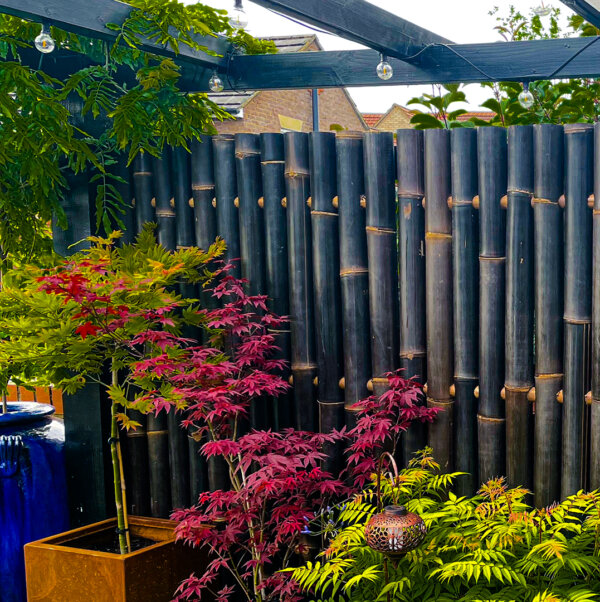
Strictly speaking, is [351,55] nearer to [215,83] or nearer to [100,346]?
[215,83]

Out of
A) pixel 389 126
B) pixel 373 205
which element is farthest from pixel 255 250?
pixel 389 126

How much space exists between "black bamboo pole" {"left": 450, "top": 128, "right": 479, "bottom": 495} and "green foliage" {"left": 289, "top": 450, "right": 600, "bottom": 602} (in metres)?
0.37

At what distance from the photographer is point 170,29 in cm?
383

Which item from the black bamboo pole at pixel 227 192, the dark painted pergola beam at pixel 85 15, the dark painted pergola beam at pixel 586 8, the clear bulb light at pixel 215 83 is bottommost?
the black bamboo pole at pixel 227 192

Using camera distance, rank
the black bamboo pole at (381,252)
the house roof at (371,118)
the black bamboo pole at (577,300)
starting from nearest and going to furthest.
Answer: the black bamboo pole at (577,300), the black bamboo pole at (381,252), the house roof at (371,118)

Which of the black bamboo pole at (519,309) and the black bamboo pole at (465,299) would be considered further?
the black bamboo pole at (465,299)

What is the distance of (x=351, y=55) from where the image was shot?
4191 millimetres

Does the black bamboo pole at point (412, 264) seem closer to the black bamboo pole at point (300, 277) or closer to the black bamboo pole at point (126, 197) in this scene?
Answer: the black bamboo pole at point (300, 277)

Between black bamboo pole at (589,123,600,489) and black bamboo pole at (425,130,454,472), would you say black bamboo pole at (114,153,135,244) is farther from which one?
black bamboo pole at (589,123,600,489)

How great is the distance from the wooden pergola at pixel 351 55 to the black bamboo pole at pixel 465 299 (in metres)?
0.62

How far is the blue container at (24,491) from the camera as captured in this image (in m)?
4.04

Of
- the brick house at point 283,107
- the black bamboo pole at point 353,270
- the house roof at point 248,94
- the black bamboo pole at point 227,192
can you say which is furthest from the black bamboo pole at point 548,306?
the brick house at point 283,107

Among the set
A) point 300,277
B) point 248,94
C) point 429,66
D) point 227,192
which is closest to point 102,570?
point 300,277

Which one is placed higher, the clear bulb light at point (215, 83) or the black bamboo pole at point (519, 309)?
the clear bulb light at point (215, 83)
